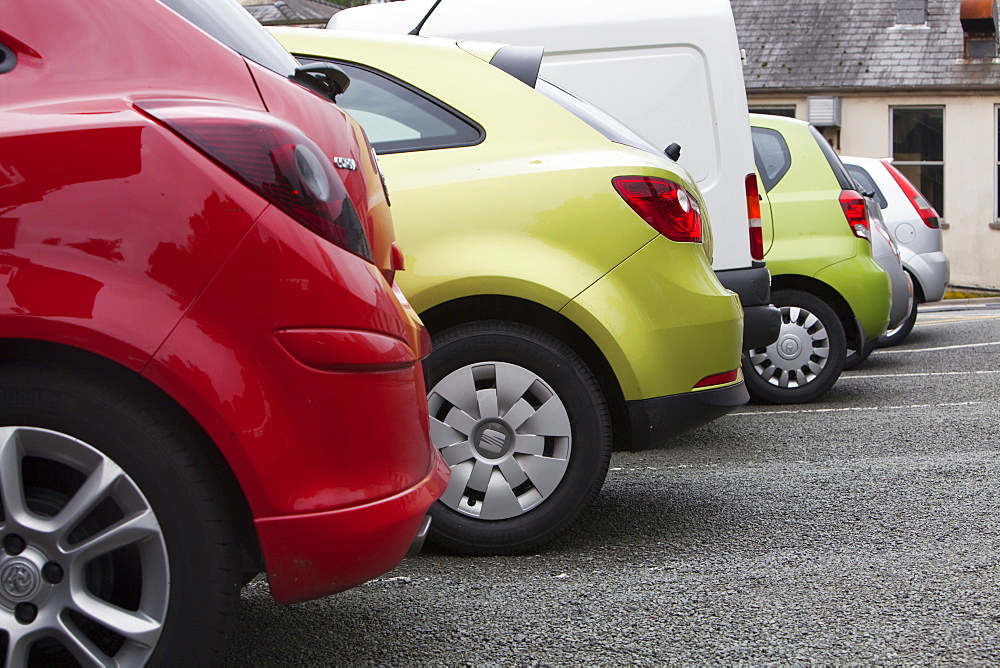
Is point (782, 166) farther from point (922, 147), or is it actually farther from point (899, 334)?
point (922, 147)

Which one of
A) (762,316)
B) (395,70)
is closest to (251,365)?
(395,70)

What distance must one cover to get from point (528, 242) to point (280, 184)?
1.75 m

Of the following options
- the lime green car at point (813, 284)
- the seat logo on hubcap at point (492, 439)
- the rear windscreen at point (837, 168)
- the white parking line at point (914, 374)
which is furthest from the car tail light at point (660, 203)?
the white parking line at point (914, 374)

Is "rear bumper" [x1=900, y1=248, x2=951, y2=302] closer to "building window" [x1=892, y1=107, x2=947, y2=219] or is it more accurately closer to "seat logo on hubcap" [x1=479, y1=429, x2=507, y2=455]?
"seat logo on hubcap" [x1=479, y1=429, x2=507, y2=455]

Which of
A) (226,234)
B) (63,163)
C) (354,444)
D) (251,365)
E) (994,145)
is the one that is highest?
(63,163)

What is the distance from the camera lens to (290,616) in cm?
348

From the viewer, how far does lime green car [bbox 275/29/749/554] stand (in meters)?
4.14

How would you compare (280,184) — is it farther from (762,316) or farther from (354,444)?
(762,316)

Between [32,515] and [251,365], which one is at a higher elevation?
[251,365]

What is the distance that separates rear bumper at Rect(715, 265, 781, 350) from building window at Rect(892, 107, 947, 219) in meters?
20.2

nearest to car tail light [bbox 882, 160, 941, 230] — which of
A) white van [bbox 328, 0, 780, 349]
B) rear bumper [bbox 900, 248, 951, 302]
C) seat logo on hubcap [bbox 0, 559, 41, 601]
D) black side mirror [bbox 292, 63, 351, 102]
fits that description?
rear bumper [bbox 900, 248, 951, 302]

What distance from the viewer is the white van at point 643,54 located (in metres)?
6.20

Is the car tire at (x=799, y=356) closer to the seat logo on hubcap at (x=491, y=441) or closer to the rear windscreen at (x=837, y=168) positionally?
the rear windscreen at (x=837, y=168)

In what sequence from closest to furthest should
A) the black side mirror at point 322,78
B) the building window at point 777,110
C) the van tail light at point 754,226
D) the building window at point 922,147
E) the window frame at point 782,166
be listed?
the black side mirror at point 322,78 → the van tail light at point 754,226 → the window frame at point 782,166 → the building window at point 922,147 → the building window at point 777,110
